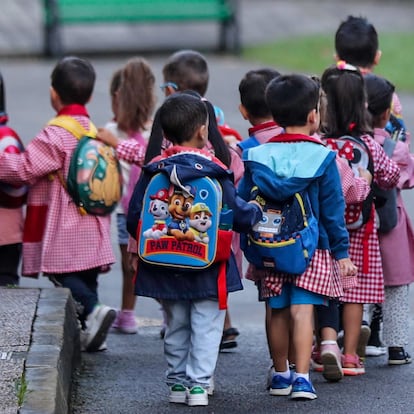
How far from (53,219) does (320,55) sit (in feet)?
39.9

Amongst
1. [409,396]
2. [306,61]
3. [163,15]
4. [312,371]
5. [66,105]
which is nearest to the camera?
[409,396]

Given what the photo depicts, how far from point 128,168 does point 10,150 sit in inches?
30.9

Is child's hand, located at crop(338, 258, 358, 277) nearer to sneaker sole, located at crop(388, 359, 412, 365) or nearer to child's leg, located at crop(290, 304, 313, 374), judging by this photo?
child's leg, located at crop(290, 304, 313, 374)

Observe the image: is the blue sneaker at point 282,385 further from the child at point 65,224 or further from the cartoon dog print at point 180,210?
the child at point 65,224

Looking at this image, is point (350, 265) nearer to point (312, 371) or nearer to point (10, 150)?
point (312, 371)

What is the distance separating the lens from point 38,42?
20.3 meters

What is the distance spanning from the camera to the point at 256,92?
252 inches

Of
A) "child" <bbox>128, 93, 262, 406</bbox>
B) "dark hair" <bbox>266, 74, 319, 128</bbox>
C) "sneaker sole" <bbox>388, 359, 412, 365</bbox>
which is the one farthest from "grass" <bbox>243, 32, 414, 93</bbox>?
"child" <bbox>128, 93, 262, 406</bbox>

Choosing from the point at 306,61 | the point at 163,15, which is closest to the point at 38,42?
the point at 163,15

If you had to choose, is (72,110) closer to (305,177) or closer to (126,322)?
(126,322)

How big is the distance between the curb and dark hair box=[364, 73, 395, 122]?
1.81 metres

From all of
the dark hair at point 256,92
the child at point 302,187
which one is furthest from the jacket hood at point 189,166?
the dark hair at point 256,92

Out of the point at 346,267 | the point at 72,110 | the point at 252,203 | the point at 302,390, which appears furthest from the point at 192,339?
the point at 72,110

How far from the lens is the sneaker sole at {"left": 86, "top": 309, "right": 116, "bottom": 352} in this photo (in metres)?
6.78
